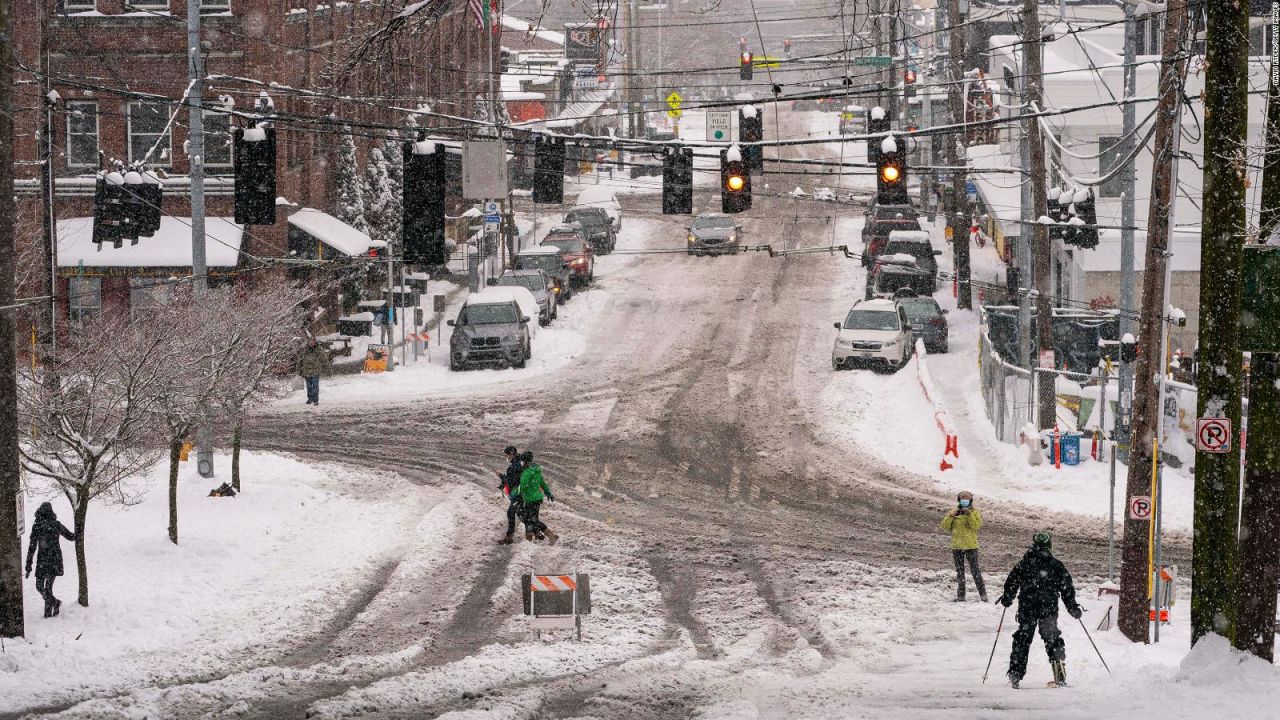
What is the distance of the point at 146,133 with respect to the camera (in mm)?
39094

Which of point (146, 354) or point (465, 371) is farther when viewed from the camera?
point (465, 371)

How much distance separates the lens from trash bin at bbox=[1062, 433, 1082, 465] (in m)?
27.5

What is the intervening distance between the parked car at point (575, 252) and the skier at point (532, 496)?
24999 millimetres

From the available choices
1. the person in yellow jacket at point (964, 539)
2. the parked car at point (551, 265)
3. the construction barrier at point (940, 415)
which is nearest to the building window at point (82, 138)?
the parked car at point (551, 265)

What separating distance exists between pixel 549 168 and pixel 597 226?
1365 inches

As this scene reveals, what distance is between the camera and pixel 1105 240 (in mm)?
38406

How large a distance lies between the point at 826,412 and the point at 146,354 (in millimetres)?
16912

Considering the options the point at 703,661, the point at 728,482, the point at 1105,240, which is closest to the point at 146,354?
the point at 703,661

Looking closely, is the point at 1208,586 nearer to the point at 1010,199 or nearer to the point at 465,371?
the point at 465,371

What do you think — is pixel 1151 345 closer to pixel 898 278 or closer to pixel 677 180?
pixel 677 180

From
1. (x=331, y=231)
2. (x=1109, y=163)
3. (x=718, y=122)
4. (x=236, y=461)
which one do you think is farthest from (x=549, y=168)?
(x=718, y=122)

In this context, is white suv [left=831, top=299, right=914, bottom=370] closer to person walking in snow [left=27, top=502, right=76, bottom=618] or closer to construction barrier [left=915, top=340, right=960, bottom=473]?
construction barrier [left=915, top=340, right=960, bottom=473]

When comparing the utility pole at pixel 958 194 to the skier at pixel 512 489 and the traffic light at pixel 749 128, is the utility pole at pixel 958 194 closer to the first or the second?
the skier at pixel 512 489

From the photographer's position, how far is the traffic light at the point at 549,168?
2089 cm
